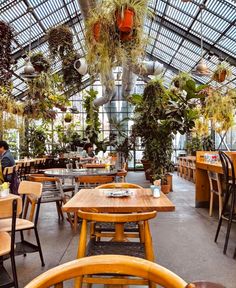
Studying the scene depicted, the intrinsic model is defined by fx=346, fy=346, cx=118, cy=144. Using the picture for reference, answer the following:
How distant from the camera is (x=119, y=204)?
8.48 feet

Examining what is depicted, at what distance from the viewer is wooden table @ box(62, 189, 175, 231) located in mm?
2480

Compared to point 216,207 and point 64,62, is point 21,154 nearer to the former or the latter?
point 64,62

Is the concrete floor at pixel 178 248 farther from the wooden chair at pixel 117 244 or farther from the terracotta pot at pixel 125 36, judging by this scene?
the terracotta pot at pixel 125 36

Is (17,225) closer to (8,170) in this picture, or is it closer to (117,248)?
(117,248)

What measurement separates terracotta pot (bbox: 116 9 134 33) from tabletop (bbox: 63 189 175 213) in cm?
176

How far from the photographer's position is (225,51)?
10961mm

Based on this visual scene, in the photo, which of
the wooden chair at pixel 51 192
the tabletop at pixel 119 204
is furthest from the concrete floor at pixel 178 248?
the tabletop at pixel 119 204

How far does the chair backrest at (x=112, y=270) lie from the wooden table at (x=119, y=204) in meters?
1.20

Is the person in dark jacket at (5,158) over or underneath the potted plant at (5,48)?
underneath

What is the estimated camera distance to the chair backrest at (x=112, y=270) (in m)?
1.16

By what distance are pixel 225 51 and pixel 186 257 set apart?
8.84m

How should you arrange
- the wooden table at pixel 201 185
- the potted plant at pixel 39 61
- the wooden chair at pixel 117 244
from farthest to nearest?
the potted plant at pixel 39 61 < the wooden table at pixel 201 185 < the wooden chair at pixel 117 244

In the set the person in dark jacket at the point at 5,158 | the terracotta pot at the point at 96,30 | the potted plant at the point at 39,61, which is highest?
the potted plant at the point at 39,61

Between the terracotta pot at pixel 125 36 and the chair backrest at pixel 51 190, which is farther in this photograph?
the chair backrest at pixel 51 190
